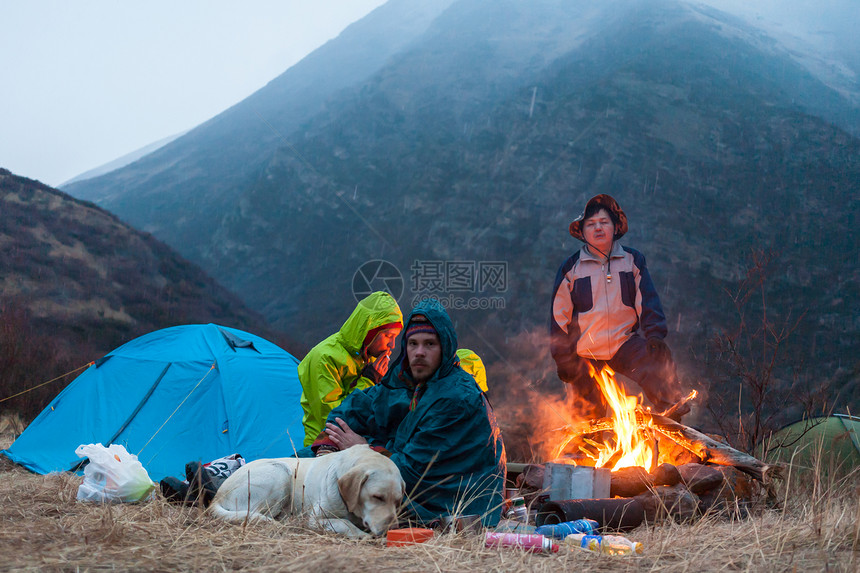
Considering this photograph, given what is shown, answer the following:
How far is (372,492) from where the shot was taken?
2852mm

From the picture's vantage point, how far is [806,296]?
78.2 ft

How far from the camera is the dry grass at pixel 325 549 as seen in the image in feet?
7.25

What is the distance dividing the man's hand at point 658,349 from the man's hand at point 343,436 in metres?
2.46

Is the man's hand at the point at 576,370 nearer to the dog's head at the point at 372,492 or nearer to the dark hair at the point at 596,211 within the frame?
the dark hair at the point at 596,211

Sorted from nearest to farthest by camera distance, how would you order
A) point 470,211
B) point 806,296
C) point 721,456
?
point 721,456 < point 806,296 < point 470,211

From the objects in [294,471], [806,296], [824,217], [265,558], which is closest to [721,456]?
[294,471]

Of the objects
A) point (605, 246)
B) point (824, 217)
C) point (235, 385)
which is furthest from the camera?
point (824, 217)

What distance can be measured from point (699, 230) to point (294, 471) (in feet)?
90.7

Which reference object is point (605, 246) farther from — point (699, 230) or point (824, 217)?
point (824, 217)

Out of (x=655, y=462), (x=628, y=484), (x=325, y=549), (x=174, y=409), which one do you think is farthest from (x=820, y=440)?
(x=174, y=409)

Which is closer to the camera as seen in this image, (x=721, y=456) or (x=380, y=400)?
(x=380, y=400)

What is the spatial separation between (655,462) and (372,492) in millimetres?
2487

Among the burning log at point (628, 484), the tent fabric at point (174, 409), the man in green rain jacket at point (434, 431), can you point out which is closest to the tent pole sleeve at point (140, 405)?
the tent fabric at point (174, 409)

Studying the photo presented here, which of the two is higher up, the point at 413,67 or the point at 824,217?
the point at 413,67
